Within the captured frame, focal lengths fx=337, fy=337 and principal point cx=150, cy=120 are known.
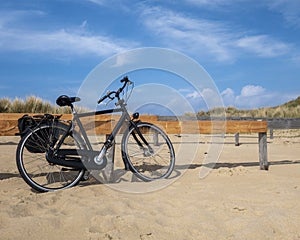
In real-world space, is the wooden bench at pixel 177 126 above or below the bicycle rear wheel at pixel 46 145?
above

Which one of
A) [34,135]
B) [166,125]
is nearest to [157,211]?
[34,135]

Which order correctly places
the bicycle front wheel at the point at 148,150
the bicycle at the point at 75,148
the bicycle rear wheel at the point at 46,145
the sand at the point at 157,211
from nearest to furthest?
the sand at the point at 157,211 → the bicycle rear wheel at the point at 46,145 → the bicycle at the point at 75,148 → the bicycle front wheel at the point at 148,150

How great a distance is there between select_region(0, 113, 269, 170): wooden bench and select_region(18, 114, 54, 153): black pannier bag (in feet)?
1.92

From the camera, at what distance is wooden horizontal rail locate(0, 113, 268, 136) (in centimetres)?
504

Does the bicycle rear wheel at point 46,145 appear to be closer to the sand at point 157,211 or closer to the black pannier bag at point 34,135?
the black pannier bag at point 34,135

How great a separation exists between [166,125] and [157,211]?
2480 millimetres

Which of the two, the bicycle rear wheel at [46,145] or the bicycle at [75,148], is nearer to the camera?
the bicycle rear wheel at [46,145]

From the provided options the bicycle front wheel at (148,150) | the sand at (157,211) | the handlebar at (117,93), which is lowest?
the sand at (157,211)

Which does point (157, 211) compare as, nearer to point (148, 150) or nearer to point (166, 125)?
point (148, 150)

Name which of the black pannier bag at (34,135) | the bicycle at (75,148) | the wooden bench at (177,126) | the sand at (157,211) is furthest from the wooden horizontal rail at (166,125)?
the sand at (157,211)

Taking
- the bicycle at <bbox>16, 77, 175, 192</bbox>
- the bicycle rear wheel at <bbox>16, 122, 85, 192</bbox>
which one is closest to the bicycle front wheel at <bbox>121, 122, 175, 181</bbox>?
the bicycle at <bbox>16, 77, 175, 192</bbox>

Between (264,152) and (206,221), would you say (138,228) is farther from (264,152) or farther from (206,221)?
(264,152)

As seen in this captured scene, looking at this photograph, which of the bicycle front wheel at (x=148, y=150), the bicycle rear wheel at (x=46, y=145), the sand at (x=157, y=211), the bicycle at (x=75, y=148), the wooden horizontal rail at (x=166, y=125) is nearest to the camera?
the sand at (x=157, y=211)

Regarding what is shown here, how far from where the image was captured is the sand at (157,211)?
9.71 feet
